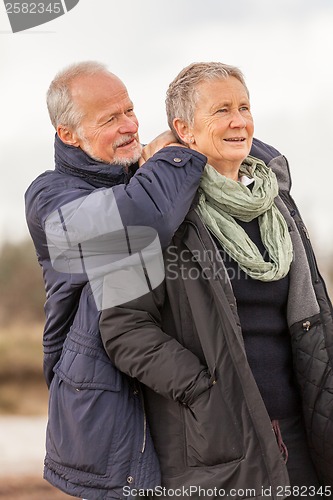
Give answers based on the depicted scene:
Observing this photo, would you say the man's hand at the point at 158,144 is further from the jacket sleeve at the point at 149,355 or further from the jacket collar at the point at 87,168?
the jacket sleeve at the point at 149,355

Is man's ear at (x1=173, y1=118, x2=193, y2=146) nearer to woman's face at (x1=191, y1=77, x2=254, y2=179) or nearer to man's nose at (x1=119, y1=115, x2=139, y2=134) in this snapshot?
woman's face at (x1=191, y1=77, x2=254, y2=179)

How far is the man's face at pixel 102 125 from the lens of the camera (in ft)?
7.18

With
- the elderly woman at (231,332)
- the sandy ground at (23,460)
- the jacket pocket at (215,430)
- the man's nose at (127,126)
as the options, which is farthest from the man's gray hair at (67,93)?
the sandy ground at (23,460)

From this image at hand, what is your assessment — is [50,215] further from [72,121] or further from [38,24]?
[38,24]

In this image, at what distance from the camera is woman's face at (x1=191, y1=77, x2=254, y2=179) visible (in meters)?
2.12

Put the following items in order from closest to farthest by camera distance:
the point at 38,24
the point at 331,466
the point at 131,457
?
1. the point at 131,457
2. the point at 331,466
3. the point at 38,24

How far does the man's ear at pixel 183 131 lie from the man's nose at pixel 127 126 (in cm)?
12

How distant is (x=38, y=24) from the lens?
299cm

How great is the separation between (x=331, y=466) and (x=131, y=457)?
584 millimetres

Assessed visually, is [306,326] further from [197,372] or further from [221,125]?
[221,125]

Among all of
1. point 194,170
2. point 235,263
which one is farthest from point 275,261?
point 194,170

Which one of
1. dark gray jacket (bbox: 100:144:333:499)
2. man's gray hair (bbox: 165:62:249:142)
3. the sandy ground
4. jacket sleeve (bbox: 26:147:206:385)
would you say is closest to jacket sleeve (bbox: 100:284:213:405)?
dark gray jacket (bbox: 100:144:333:499)

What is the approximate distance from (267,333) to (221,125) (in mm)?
593

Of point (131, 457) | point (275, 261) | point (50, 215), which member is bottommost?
point (131, 457)
